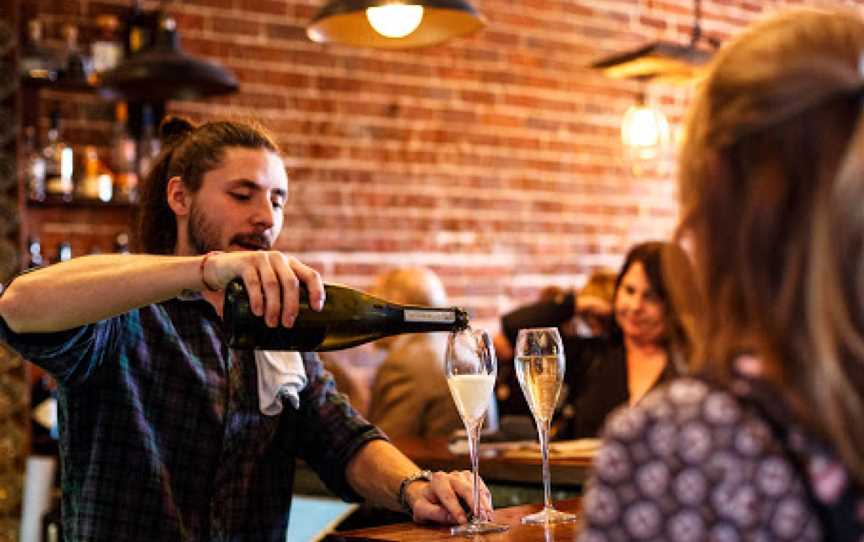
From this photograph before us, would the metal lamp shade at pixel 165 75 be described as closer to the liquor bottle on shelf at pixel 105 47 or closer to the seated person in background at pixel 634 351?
the liquor bottle on shelf at pixel 105 47

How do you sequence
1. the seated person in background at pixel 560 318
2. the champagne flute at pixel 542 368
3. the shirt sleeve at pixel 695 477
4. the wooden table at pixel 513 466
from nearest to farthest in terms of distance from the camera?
the shirt sleeve at pixel 695 477 < the champagne flute at pixel 542 368 < the wooden table at pixel 513 466 < the seated person in background at pixel 560 318

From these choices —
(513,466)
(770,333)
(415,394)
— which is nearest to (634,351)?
(415,394)

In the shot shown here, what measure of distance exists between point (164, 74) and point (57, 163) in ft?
2.50

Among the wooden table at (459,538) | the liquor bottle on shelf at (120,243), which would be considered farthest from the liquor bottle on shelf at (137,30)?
the wooden table at (459,538)

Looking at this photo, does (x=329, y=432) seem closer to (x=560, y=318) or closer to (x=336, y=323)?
(x=336, y=323)

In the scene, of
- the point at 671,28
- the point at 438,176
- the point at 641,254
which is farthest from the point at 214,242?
the point at 671,28

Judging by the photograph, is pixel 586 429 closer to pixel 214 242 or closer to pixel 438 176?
pixel 438 176

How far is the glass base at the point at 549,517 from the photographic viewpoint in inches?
62.7

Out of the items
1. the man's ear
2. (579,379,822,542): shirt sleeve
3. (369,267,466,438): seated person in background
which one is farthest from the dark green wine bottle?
(369,267,466,438): seated person in background

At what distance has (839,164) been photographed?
2.68 feet

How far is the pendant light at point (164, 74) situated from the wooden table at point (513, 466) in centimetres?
141

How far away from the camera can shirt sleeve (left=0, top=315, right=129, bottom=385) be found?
1.62 m

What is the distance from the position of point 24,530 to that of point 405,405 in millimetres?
1228

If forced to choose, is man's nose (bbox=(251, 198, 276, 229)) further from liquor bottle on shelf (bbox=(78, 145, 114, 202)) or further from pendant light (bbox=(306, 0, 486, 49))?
liquor bottle on shelf (bbox=(78, 145, 114, 202))
